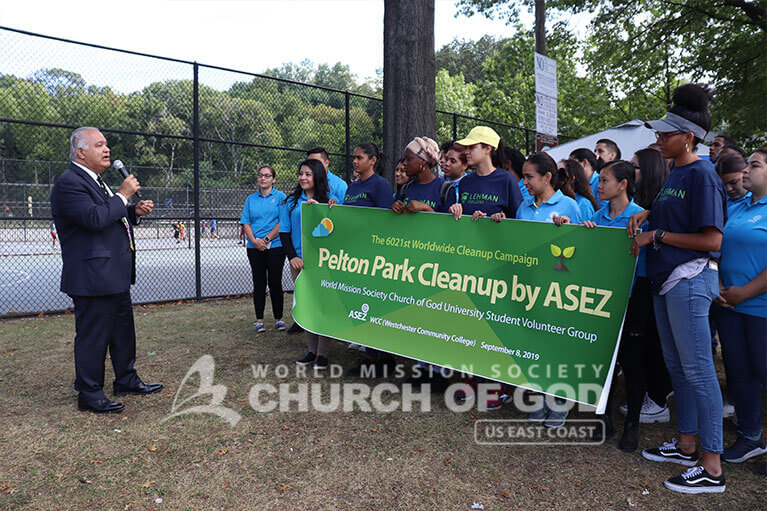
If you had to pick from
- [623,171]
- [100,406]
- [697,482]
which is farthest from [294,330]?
[697,482]

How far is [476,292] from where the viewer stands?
3.88 metres

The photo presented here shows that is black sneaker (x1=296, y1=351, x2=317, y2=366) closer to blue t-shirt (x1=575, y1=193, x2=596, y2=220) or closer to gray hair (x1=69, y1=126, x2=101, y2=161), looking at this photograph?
gray hair (x1=69, y1=126, x2=101, y2=161)

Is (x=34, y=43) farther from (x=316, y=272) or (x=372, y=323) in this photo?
(x=372, y=323)

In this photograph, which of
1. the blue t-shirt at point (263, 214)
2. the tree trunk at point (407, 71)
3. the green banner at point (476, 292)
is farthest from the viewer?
the blue t-shirt at point (263, 214)

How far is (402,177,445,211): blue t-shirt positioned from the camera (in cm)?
439

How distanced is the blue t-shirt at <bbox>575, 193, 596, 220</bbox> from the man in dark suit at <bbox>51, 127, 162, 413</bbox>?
137 inches

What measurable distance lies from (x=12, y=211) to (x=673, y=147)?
8295 mm

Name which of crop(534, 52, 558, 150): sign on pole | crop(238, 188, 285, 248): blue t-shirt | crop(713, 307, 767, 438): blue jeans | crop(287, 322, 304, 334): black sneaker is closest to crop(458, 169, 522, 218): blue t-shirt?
crop(713, 307, 767, 438): blue jeans

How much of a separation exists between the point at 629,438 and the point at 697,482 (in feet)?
1.83

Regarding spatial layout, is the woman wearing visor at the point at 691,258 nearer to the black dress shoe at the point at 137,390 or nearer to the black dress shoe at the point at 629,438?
the black dress shoe at the point at 629,438

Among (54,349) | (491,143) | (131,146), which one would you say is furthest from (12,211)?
(491,143)

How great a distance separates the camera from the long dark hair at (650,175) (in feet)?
11.7

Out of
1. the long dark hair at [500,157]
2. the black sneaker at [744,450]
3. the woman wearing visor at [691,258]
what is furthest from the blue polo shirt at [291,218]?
the black sneaker at [744,450]

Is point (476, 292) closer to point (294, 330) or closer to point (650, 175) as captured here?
point (650, 175)
